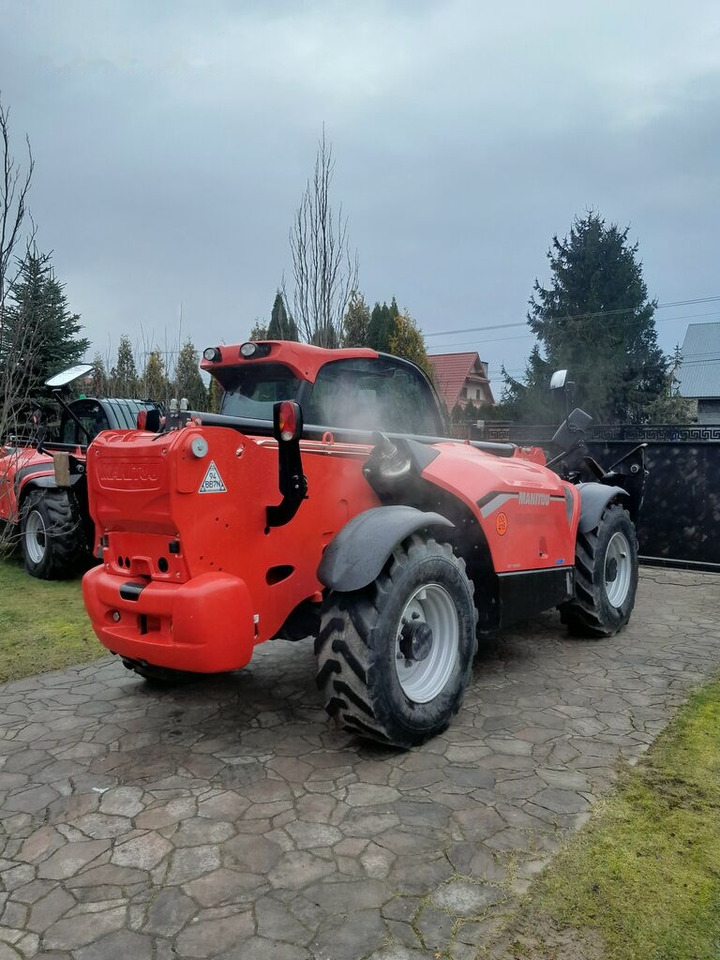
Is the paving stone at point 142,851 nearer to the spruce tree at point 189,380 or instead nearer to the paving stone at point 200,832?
the paving stone at point 200,832

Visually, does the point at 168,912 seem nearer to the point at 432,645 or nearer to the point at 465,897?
the point at 465,897

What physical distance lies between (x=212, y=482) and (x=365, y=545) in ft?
2.61

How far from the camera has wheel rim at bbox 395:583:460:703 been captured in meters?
3.99

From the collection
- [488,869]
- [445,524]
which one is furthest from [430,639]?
[488,869]

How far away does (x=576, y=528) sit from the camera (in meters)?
5.70

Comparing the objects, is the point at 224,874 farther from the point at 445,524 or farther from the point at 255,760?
the point at 445,524

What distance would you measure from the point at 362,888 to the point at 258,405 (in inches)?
115

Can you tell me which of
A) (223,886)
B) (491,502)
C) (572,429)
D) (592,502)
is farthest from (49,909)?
(572,429)

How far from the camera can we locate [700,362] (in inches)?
1767

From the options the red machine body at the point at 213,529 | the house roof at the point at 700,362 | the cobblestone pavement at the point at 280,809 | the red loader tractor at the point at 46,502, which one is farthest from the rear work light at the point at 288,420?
the house roof at the point at 700,362

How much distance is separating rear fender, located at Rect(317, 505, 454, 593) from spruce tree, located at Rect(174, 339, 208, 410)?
15.6 m

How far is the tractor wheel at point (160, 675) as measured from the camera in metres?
4.60

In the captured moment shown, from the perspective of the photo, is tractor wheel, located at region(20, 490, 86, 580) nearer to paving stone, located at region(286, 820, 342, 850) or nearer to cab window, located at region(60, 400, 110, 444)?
cab window, located at region(60, 400, 110, 444)

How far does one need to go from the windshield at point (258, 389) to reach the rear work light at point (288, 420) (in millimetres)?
1137
